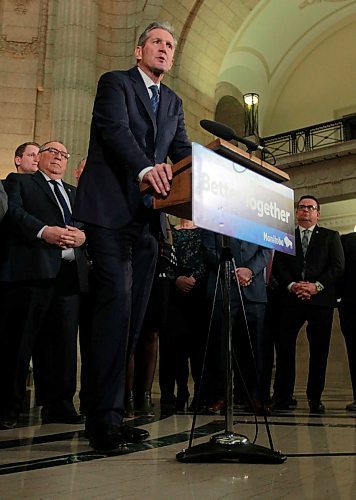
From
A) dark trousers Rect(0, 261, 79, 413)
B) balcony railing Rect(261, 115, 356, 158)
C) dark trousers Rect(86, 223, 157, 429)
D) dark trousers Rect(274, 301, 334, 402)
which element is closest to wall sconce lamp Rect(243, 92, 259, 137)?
balcony railing Rect(261, 115, 356, 158)

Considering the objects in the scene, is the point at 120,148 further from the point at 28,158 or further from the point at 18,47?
the point at 18,47

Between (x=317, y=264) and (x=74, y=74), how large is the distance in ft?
21.2

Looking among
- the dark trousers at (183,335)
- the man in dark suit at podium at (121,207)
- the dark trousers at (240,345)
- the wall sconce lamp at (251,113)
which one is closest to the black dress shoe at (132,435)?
the man in dark suit at podium at (121,207)

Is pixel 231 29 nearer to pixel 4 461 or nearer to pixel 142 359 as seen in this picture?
pixel 142 359

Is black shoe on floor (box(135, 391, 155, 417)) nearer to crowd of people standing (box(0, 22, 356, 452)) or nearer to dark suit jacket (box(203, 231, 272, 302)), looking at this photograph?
Result: crowd of people standing (box(0, 22, 356, 452))

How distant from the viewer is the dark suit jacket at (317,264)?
454cm

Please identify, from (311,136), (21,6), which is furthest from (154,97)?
(311,136)

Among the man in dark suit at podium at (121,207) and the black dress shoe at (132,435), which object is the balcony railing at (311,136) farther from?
the black dress shoe at (132,435)

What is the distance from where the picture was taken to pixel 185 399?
4355 mm

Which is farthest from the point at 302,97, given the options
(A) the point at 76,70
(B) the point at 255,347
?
(B) the point at 255,347

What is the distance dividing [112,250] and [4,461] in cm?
84

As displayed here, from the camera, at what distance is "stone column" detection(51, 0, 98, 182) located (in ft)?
30.4

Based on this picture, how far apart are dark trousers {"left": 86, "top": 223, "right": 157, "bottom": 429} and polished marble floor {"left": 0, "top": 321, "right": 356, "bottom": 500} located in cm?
17

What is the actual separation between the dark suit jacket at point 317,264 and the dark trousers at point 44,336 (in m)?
1.80
